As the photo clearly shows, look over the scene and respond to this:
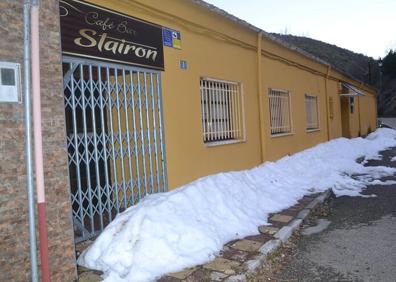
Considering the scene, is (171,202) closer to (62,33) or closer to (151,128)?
(151,128)

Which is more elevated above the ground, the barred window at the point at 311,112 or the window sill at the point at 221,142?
the barred window at the point at 311,112

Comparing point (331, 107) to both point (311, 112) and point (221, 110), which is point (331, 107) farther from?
point (221, 110)

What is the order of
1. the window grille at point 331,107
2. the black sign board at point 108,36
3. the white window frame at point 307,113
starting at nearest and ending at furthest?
the black sign board at point 108,36 < the white window frame at point 307,113 < the window grille at point 331,107

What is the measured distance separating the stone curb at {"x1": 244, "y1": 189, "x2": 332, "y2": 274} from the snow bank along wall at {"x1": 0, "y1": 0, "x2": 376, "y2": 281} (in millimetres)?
1895

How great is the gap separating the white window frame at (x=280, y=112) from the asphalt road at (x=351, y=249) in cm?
439

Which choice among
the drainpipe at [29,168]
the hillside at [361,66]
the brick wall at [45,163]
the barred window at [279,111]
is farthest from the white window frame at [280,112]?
the hillside at [361,66]

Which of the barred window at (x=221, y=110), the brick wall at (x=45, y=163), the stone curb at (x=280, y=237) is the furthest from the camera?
the barred window at (x=221, y=110)

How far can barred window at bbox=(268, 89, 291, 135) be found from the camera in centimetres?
1193

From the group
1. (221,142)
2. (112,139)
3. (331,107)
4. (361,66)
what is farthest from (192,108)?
(361,66)

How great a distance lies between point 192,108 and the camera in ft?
25.3

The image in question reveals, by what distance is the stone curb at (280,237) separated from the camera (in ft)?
15.7

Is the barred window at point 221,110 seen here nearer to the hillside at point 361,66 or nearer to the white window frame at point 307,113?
the white window frame at point 307,113

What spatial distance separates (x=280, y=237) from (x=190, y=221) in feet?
4.13

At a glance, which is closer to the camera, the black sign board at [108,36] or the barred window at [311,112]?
the black sign board at [108,36]
